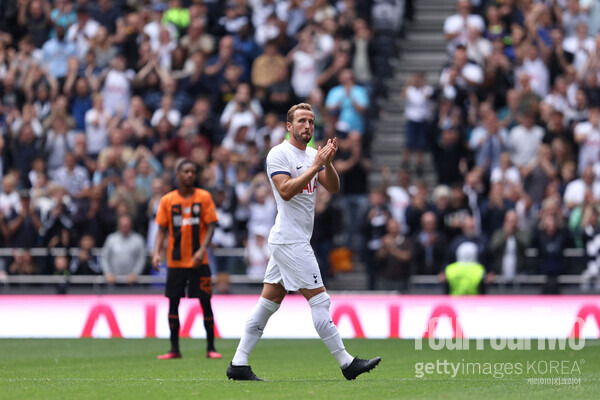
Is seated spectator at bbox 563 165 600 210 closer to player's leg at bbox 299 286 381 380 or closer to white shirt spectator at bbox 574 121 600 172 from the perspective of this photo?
white shirt spectator at bbox 574 121 600 172

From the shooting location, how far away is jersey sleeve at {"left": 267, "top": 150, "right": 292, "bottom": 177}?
10.6m

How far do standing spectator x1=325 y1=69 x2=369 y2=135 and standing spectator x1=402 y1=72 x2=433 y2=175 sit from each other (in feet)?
2.82

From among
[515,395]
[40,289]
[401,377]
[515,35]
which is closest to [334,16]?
[515,35]

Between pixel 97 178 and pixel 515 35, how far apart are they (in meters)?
8.19

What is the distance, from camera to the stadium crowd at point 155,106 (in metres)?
21.7

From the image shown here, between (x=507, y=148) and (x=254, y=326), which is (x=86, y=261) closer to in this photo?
(x=507, y=148)

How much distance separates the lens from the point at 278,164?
420 inches

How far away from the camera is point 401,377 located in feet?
38.9

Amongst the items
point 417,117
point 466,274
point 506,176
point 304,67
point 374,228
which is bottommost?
point 466,274

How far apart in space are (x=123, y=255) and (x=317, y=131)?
4225 millimetres

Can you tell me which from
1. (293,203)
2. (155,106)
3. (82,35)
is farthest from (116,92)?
(293,203)

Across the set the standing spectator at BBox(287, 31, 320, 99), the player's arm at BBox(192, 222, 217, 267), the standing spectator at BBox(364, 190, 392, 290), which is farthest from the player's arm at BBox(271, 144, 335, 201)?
the standing spectator at BBox(287, 31, 320, 99)

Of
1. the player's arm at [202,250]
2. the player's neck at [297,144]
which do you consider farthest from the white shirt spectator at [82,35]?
the player's neck at [297,144]

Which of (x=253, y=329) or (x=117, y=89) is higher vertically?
(x=117, y=89)
